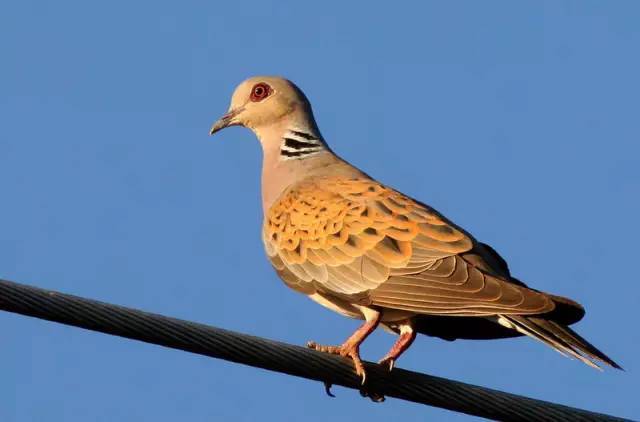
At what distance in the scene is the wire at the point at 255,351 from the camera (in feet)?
16.2

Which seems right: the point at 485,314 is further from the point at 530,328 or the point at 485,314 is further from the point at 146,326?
the point at 146,326

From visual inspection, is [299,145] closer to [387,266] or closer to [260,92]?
[260,92]

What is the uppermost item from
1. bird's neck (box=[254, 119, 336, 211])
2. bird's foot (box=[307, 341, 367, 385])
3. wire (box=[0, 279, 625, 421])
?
bird's neck (box=[254, 119, 336, 211])

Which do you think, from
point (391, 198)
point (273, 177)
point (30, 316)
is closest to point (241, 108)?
point (273, 177)

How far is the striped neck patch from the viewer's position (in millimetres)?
9375

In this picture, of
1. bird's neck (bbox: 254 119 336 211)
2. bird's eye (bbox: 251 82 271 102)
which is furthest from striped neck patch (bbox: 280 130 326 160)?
bird's eye (bbox: 251 82 271 102)

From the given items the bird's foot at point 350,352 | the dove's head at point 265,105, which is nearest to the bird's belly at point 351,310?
the bird's foot at point 350,352

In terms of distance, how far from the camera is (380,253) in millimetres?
7812

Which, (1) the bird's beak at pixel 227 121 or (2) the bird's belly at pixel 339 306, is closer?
(2) the bird's belly at pixel 339 306

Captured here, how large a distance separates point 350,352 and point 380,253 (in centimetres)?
84

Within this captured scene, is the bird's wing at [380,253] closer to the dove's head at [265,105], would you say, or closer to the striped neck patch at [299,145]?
the striped neck patch at [299,145]

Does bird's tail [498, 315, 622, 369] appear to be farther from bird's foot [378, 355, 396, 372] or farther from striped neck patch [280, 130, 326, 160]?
striped neck patch [280, 130, 326, 160]

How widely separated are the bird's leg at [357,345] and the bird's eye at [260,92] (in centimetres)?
258

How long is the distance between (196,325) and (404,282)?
7.94 ft
